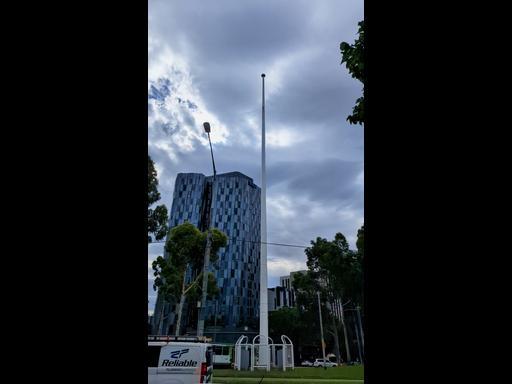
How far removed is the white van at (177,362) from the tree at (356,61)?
6.94 metres

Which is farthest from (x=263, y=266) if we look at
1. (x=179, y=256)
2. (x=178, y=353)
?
(x=178, y=353)

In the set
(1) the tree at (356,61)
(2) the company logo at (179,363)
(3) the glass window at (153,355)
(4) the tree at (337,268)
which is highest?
(1) the tree at (356,61)

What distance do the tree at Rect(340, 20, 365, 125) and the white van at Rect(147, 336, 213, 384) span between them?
273 inches

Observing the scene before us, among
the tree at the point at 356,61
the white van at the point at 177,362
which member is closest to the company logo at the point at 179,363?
the white van at the point at 177,362

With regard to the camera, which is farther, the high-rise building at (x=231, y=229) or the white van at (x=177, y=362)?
the high-rise building at (x=231, y=229)

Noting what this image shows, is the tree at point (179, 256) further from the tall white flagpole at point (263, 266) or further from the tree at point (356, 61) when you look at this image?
the tree at point (356, 61)

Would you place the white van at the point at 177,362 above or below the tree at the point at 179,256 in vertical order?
below

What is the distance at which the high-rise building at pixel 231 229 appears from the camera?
85375mm

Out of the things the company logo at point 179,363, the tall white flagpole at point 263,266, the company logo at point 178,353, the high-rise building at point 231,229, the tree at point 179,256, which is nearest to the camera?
the company logo at point 179,363

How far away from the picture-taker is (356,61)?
5.88 m

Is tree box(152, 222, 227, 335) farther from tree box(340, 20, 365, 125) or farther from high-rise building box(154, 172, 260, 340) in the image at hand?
high-rise building box(154, 172, 260, 340)

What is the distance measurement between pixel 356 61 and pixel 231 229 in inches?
3510
